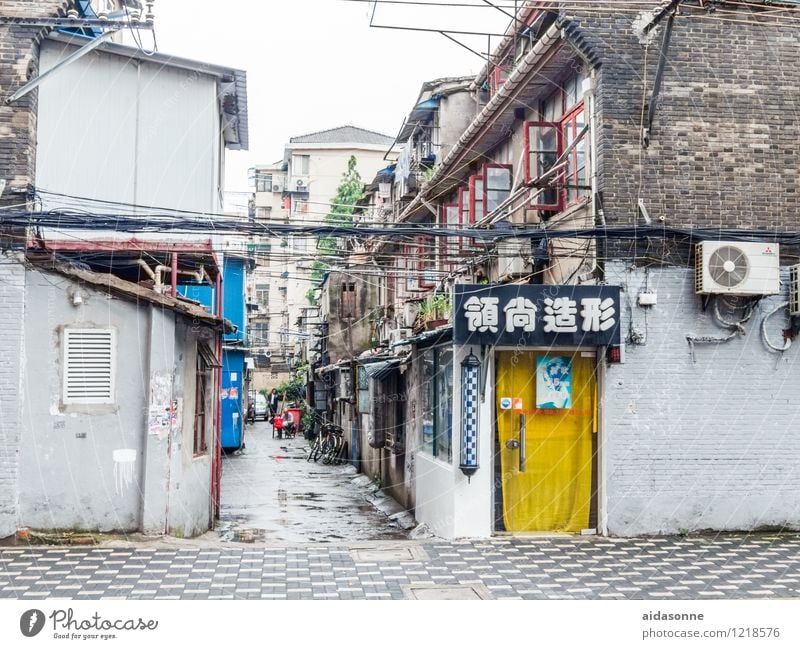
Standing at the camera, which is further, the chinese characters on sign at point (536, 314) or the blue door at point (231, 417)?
the blue door at point (231, 417)

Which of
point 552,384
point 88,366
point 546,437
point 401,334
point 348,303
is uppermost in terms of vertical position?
point 348,303

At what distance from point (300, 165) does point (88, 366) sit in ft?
179

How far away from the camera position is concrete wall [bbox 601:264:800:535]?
41.1 feet

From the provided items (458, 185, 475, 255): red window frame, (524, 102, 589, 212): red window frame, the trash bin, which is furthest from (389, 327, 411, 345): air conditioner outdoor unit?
the trash bin

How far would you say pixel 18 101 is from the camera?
12500 millimetres

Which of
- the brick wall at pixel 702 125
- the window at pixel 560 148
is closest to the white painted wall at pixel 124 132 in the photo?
the window at pixel 560 148

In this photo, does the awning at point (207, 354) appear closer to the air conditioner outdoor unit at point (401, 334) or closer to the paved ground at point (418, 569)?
the paved ground at point (418, 569)

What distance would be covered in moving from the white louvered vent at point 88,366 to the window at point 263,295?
6042cm

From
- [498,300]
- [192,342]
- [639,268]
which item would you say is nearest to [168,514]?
[192,342]

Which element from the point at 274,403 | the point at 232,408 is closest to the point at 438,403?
the point at 232,408

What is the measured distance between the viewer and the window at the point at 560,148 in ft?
45.0

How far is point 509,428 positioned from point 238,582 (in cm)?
464

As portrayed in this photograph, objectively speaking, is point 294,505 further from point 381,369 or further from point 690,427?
point 690,427

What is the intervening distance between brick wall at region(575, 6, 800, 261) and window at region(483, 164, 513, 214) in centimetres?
442
